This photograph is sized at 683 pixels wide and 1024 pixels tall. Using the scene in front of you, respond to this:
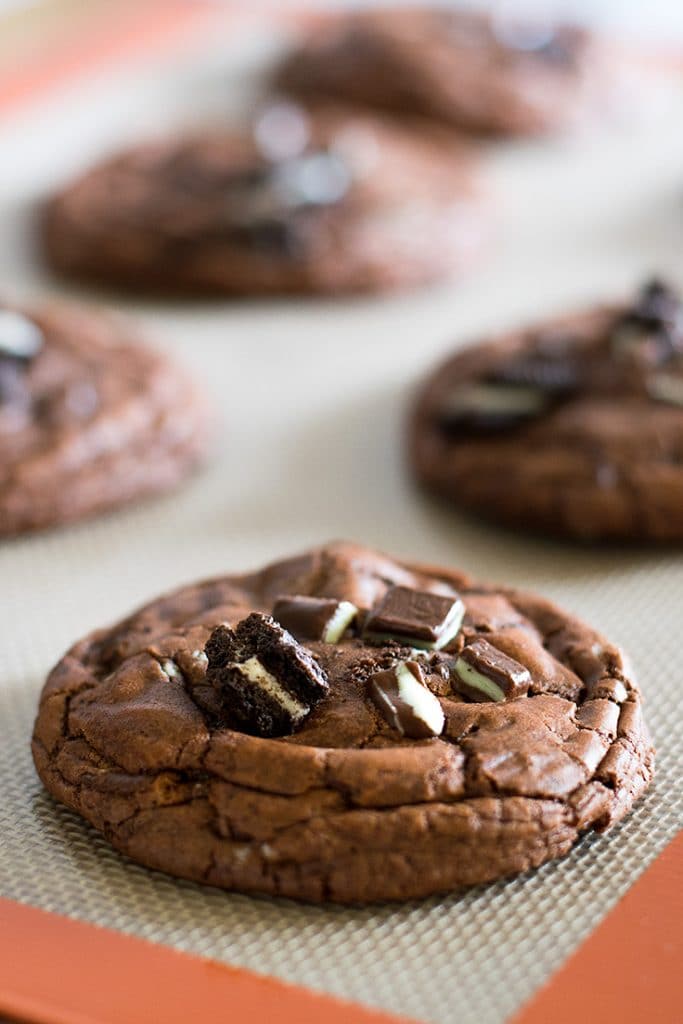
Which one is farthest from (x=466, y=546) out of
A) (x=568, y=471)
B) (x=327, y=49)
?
(x=327, y=49)

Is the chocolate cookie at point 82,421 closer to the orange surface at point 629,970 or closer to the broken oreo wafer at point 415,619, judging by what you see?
the broken oreo wafer at point 415,619

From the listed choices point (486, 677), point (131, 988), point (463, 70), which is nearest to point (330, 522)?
point (486, 677)

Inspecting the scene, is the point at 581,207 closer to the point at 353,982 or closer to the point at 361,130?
the point at 361,130

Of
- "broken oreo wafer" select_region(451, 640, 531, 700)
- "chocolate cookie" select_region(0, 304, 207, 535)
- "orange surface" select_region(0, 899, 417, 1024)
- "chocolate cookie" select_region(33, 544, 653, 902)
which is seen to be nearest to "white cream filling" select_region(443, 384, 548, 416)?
"chocolate cookie" select_region(0, 304, 207, 535)

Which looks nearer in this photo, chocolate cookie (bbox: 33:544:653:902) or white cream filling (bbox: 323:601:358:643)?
chocolate cookie (bbox: 33:544:653:902)

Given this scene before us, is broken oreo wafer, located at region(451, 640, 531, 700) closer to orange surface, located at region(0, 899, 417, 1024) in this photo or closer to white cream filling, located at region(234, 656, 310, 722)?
white cream filling, located at region(234, 656, 310, 722)

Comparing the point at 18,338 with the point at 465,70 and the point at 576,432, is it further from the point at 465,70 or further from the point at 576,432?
the point at 465,70
